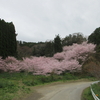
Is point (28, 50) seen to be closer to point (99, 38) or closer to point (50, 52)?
point (50, 52)

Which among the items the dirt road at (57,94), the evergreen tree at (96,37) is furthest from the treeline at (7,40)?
the evergreen tree at (96,37)

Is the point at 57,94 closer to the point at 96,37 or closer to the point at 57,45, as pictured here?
the point at 96,37

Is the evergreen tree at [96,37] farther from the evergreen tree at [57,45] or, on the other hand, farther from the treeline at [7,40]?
the treeline at [7,40]

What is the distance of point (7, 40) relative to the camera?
74.2 ft

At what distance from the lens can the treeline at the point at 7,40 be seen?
21.4 meters

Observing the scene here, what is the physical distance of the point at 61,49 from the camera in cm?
3161

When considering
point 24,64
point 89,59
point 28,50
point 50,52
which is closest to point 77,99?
point 24,64

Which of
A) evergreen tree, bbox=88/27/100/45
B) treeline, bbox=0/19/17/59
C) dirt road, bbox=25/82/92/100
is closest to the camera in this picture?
dirt road, bbox=25/82/92/100

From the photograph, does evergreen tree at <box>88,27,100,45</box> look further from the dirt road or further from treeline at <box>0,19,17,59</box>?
treeline at <box>0,19,17,59</box>

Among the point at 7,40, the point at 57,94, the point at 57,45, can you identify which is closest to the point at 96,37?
the point at 57,45

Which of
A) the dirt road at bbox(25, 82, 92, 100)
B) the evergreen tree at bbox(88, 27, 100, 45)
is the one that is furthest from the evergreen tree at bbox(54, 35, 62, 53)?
the dirt road at bbox(25, 82, 92, 100)

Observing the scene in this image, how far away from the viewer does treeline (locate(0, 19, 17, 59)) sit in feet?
70.3

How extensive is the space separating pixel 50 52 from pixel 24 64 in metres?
15.1

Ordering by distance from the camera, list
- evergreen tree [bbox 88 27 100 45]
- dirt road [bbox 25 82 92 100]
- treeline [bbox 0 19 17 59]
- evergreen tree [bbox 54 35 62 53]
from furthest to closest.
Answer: evergreen tree [bbox 54 35 62 53] → evergreen tree [bbox 88 27 100 45] → treeline [bbox 0 19 17 59] → dirt road [bbox 25 82 92 100]
